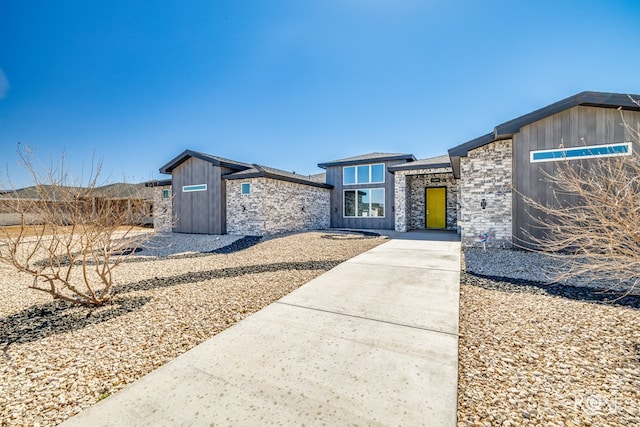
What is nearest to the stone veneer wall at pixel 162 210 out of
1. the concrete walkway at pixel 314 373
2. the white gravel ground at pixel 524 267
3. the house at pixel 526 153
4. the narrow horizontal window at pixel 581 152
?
the concrete walkway at pixel 314 373

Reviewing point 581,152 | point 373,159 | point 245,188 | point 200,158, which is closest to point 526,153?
point 581,152

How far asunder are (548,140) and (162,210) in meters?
17.7

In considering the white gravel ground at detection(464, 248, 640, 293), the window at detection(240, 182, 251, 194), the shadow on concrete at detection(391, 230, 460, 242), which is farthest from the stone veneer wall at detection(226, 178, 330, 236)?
the white gravel ground at detection(464, 248, 640, 293)

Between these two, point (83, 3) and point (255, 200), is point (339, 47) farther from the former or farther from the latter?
point (83, 3)

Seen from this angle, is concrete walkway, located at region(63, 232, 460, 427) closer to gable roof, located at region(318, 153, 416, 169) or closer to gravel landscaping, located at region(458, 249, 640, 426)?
gravel landscaping, located at region(458, 249, 640, 426)

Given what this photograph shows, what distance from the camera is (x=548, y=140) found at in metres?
6.68

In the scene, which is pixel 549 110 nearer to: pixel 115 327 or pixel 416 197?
pixel 416 197

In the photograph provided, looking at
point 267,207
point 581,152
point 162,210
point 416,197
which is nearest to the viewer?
point 581,152

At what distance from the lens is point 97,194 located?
4.01 metres

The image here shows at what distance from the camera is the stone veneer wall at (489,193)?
7.32 m

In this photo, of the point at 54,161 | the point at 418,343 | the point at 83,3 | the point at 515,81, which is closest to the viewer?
the point at 418,343

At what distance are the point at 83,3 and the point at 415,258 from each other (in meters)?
11.3

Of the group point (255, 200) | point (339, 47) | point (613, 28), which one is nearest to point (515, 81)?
point (613, 28)

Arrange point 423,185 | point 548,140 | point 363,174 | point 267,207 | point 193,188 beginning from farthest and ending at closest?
point 363,174 → point 423,185 → point 193,188 → point 267,207 → point 548,140
